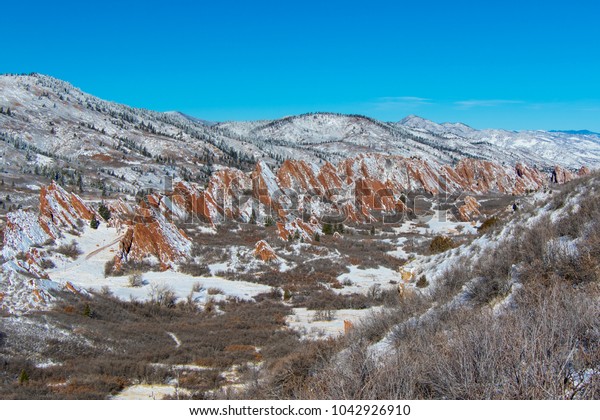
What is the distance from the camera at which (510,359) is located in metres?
3.65

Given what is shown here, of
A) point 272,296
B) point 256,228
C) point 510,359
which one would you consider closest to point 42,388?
point 510,359

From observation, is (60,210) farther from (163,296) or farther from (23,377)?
(23,377)

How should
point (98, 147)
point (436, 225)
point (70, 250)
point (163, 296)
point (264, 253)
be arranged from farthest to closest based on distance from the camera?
point (98, 147), point (436, 225), point (264, 253), point (70, 250), point (163, 296)

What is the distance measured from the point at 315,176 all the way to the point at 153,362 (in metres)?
51.7

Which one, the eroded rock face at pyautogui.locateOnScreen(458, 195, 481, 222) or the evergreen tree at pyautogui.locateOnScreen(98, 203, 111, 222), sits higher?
the evergreen tree at pyautogui.locateOnScreen(98, 203, 111, 222)

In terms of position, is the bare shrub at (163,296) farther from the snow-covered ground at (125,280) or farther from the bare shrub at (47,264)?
the bare shrub at (47,264)

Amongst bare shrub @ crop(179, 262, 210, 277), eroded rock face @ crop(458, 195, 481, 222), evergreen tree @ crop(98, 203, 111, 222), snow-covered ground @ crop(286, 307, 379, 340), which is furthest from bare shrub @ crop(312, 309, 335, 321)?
eroded rock face @ crop(458, 195, 481, 222)

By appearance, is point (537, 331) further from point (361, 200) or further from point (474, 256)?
point (361, 200)

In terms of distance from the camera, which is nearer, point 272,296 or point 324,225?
point 272,296

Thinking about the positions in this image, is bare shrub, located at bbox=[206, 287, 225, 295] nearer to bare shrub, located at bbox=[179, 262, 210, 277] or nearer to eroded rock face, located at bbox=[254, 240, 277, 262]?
bare shrub, located at bbox=[179, 262, 210, 277]

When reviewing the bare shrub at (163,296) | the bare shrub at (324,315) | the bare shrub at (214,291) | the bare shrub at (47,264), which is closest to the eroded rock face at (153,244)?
the bare shrub at (47,264)

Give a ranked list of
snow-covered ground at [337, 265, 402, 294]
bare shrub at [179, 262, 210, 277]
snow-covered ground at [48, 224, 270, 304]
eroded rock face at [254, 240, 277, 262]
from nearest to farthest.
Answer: snow-covered ground at [48, 224, 270, 304] < snow-covered ground at [337, 265, 402, 294] < bare shrub at [179, 262, 210, 277] < eroded rock face at [254, 240, 277, 262]

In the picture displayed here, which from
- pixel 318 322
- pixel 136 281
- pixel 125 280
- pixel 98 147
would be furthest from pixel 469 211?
pixel 98 147

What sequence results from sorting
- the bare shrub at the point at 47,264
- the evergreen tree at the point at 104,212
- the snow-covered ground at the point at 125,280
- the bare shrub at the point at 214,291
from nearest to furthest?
1. the snow-covered ground at the point at 125,280
2. the bare shrub at the point at 214,291
3. the bare shrub at the point at 47,264
4. the evergreen tree at the point at 104,212
